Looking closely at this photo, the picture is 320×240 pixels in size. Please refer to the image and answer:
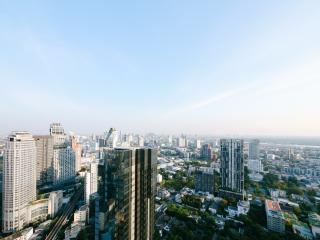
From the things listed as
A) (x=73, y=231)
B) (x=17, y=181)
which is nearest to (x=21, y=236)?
(x=73, y=231)

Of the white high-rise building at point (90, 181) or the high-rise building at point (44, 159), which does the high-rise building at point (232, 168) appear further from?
the high-rise building at point (44, 159)

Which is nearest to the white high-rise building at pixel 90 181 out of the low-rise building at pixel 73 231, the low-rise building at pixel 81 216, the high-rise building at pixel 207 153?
the low-rise building at pixel 81 216

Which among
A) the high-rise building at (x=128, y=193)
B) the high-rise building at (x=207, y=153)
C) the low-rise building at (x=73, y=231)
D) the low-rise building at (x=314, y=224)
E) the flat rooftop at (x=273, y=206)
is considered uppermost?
the high-rise building at (x=128, y=193)

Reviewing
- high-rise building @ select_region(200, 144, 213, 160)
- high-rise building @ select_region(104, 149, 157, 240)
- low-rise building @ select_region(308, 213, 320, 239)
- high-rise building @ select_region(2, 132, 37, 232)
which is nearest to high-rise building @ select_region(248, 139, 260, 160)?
high-rise building @ select_region(200, 144, 213, 160)

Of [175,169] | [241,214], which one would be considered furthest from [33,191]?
[175,169]

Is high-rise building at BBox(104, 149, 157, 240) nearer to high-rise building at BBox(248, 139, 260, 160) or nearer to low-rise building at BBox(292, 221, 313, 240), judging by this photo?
low-rise building at BBox(292, 221, 313, 240)

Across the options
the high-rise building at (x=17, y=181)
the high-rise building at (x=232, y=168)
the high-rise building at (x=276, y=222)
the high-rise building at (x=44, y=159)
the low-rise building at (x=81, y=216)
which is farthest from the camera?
the high-rise building at (x=44, y=159)

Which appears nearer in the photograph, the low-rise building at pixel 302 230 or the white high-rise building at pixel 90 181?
the low-rise building at pixel 302 230
